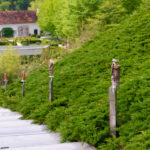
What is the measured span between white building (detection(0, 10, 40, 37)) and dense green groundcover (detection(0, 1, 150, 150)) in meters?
→ 37.9

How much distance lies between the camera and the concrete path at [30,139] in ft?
18.2

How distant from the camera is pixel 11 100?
407 inches

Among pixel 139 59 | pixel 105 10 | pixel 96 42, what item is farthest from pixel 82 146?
pixel 105 10

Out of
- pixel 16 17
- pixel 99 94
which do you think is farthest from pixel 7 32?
pixel 99 94

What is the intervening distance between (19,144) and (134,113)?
83.8 inches

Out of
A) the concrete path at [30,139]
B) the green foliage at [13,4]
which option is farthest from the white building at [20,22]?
the concrete path at [30,139]

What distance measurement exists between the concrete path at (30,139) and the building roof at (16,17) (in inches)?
1732

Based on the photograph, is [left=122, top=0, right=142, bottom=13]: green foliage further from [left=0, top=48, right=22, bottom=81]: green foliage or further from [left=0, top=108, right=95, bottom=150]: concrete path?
[left=0, top=108, right=95, bottom=150]: concrete path

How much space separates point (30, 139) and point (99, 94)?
2.34 m

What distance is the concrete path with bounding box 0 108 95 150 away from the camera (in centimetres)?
555

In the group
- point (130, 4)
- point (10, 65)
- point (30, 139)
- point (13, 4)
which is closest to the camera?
point (30, 139)

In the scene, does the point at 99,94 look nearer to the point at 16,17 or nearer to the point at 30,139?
the point at 30,139

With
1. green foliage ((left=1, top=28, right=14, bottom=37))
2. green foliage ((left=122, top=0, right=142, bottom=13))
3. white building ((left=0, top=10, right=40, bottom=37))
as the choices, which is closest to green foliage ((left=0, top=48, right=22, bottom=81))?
green foliage ((left=122, top=0, right=142, bottom=13))

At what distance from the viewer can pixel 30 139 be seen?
6023 mm
